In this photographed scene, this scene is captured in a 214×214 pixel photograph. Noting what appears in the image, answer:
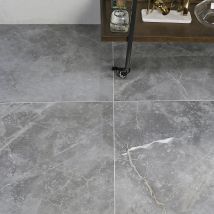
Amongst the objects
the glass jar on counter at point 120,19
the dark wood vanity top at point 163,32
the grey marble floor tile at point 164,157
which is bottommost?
the grey marble floor tile at point 164,157

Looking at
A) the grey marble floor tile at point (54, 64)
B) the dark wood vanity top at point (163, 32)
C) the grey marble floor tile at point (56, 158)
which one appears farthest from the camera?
the grey marble floor tile at point (54, 64)

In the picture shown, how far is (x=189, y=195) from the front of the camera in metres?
1.33

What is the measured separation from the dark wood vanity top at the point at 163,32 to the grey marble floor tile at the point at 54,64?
247 millimetres

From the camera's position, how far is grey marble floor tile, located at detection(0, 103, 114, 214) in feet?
4.29

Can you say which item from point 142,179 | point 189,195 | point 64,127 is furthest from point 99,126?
point 189,195

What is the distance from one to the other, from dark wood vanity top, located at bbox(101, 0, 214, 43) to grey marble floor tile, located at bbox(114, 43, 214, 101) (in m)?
0.23

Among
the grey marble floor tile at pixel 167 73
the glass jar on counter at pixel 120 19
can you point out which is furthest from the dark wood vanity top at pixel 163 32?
the grey marble floor tile at pixel 167 73

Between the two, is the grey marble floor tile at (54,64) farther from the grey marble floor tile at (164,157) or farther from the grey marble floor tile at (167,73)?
the grey marble floor tile at (164,157)

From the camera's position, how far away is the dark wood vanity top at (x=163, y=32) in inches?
59.2

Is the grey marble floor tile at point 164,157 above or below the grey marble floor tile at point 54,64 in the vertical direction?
below

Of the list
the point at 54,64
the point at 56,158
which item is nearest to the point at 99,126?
the point at 56,158

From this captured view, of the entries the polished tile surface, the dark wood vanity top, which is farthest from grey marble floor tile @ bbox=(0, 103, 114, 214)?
the dark wood vanity top

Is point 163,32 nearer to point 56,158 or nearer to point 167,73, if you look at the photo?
point 167,73

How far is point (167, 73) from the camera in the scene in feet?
5.60
